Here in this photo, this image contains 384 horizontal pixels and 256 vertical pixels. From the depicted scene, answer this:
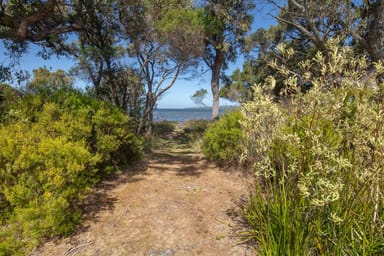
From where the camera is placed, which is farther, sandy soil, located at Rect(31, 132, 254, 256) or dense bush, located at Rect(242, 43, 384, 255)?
sandy soil, located at Rect(31, 132, 254, 256)

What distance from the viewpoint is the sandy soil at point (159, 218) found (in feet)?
7.14

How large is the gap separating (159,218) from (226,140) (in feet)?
8.22

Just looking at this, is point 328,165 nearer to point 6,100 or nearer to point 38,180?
point 38,180

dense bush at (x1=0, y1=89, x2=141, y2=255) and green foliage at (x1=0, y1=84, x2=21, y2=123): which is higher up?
green foliage at (x1=0, y1=84, x2=21, y2=123)

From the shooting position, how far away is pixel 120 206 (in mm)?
2971

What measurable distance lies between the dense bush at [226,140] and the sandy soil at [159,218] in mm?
502

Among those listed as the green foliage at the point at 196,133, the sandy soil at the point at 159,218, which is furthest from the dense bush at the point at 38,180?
the green foliage at the point at 196,133

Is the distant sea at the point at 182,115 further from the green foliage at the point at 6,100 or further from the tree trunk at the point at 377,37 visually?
the green foliage at the point at 6,100

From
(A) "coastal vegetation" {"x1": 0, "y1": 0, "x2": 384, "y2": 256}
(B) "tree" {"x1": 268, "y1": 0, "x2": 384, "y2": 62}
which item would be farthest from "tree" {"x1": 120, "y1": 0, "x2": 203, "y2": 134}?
(B) "tree" {"x1": 268, "y1": 0, "x2": 384, "y2": 62}

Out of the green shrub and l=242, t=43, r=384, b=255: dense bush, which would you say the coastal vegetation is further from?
the green shrub

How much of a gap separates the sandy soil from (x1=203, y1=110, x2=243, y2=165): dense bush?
19.8 inches

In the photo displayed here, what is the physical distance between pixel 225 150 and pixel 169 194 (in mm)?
1840

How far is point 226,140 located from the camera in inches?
184

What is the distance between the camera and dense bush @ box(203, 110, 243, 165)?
4586 millimetres
